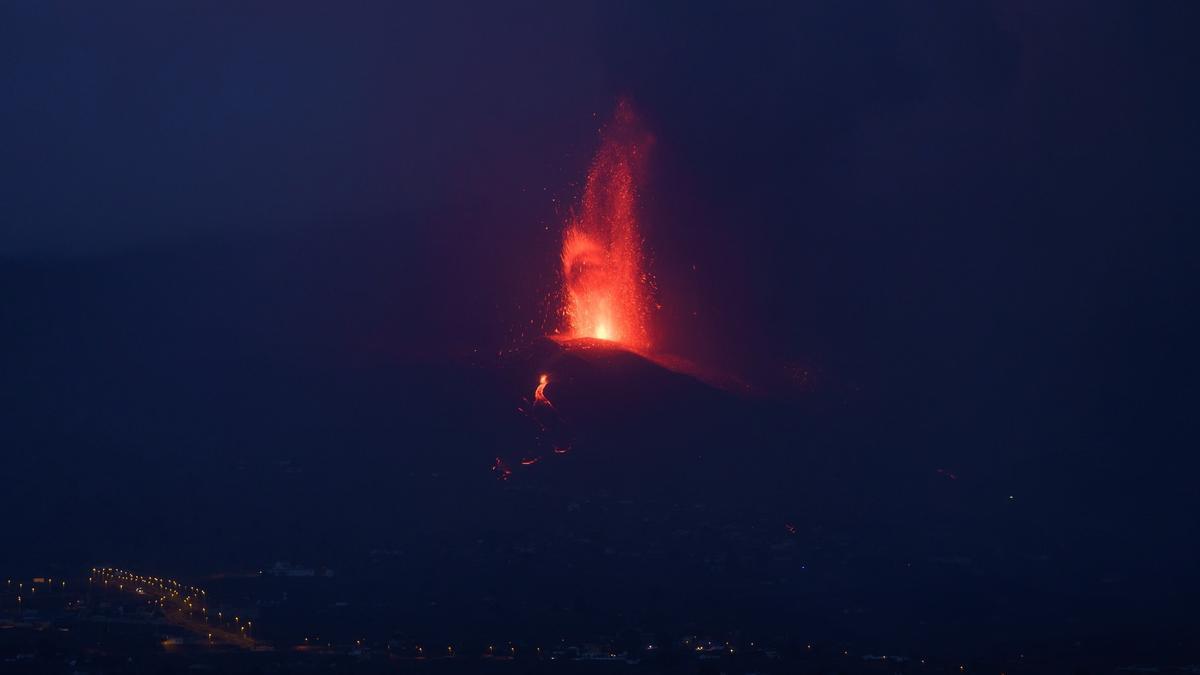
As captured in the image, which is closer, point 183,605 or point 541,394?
point 183,605

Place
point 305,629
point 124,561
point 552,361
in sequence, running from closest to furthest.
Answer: point 305,629
point 124,561
point 552,361

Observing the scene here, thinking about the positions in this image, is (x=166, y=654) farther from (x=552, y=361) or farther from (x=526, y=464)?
(x=552, y=361)

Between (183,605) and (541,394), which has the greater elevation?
(541,394)

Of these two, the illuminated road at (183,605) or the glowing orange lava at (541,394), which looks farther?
the glowing orange lava at (541,394)

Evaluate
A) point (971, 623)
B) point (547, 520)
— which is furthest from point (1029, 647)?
point (547, 520)

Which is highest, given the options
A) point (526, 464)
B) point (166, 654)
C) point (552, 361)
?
point (552, 361)

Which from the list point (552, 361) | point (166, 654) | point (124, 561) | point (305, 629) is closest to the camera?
point (166, 654)

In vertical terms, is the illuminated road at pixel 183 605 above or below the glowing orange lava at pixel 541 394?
below

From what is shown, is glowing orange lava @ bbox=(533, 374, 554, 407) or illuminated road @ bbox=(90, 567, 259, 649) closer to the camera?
illuminated road @ bbox=(90, 567, 259, 649)

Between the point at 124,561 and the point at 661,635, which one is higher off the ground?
the point at 124,561

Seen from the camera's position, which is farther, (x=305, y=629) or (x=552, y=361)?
(x=552, y=361)

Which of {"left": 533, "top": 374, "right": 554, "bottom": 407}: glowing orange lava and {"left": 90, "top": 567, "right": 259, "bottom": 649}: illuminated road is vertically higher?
{"left": 533, "top": 374, "right": 554, "bottom": 407}: glowing orange lava
